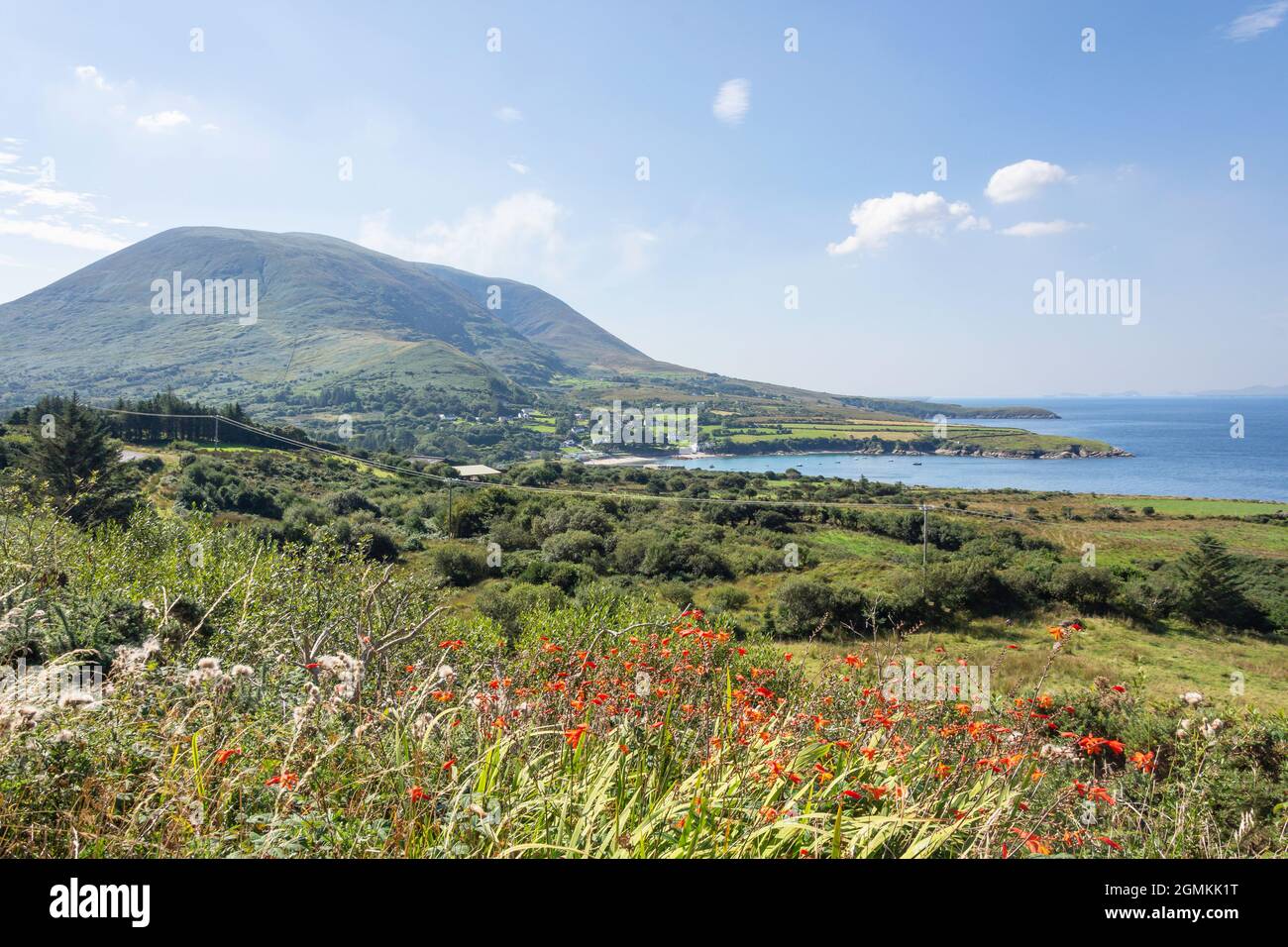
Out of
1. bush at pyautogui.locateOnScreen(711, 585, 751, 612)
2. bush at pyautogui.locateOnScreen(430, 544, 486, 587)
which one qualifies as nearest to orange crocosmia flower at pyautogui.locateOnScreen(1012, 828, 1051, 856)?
bush at pyautogui.locateOnScreen(711, 585, 751, 612)

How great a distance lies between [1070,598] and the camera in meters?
23.8

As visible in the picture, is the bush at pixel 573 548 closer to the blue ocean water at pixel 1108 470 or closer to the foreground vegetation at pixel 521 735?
the foreground vegetation at pixel 521 735

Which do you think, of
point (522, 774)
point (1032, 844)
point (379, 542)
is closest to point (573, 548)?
point (379, 542)

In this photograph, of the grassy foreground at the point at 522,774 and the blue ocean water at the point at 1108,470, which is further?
the blue ocean water at the point at 1108,470

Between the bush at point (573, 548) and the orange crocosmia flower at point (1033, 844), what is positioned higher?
the orange crocosmia flower at point (1033, 844)

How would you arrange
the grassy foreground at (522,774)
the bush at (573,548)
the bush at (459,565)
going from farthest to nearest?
the bush at (573,548)
the bush at (459,565)
the grassy foreground at (522,774)

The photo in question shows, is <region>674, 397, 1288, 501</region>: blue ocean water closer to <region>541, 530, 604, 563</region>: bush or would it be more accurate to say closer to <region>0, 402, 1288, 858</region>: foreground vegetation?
<region>541, 530, 604, 563</region>: bush

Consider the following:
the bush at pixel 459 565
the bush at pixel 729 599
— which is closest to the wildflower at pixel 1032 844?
the bush at pixel 729 599

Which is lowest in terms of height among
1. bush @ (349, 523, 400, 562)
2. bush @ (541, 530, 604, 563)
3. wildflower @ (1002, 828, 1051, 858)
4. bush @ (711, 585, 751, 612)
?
bush @ (711, 585, 751, 612)

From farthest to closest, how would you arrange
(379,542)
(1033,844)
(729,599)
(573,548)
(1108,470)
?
(1108,470)
(573,548)
(379,542)
(729,599)
(1033,844)

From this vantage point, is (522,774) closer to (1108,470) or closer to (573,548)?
(573,548)

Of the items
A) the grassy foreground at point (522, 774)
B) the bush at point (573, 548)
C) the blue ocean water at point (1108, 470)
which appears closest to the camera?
the grassy foreground at point (522, 774)
